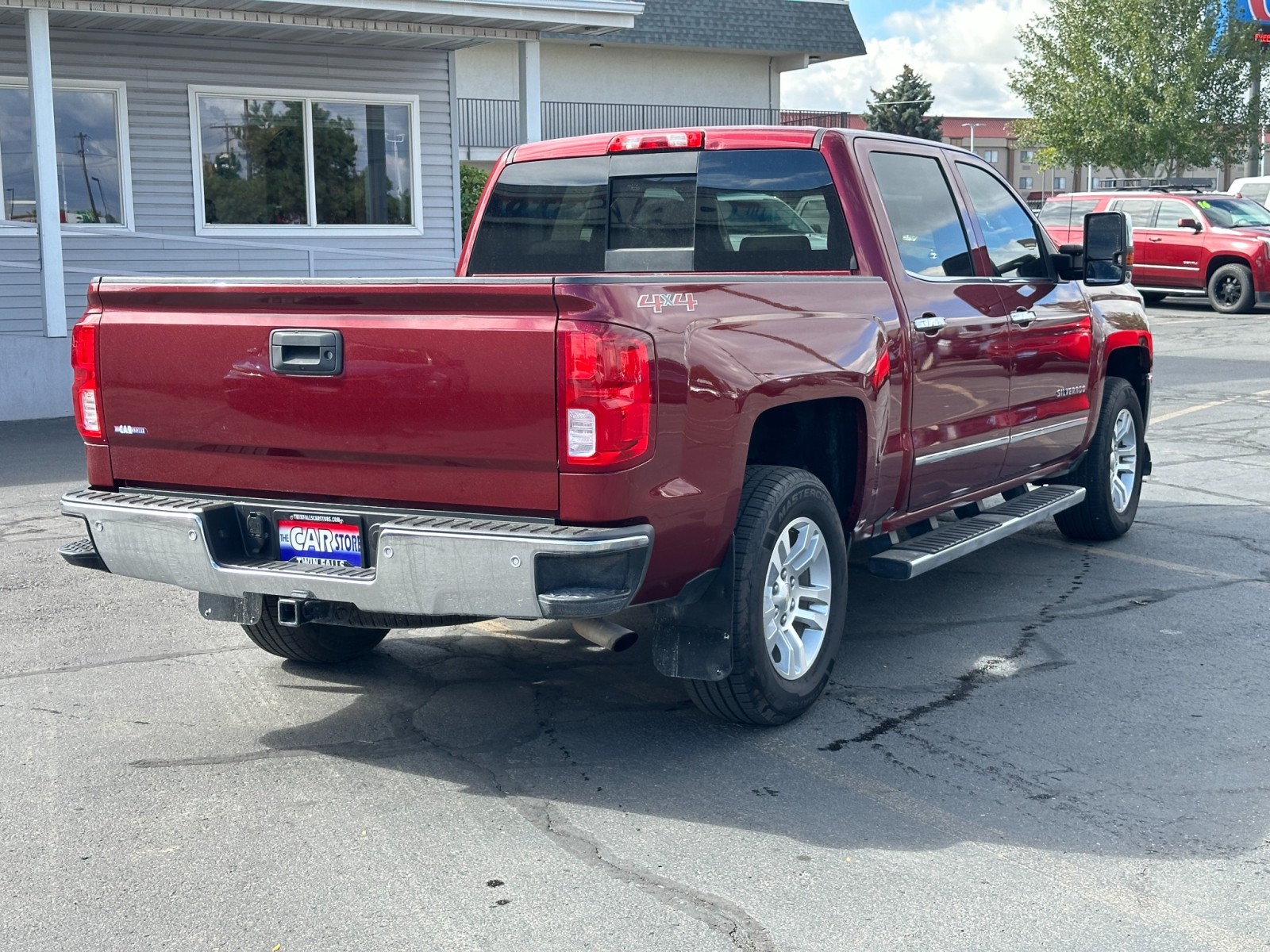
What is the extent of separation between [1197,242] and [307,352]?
68.4ft

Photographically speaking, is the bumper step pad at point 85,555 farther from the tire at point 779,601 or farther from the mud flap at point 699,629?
the tire at point 779,601

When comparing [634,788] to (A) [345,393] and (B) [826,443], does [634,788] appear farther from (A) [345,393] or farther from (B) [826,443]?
(B) [826,443]

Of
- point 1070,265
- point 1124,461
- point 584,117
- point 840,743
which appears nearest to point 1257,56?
point 584,117

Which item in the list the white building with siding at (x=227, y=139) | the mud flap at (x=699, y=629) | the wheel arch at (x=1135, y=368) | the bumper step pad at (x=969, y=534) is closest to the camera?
the mud flap at (x=699, y=629)

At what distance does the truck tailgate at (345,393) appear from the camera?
13.6 feet

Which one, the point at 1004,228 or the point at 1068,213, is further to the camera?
the point at 1068,213

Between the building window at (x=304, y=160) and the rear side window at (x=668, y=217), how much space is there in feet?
35.6

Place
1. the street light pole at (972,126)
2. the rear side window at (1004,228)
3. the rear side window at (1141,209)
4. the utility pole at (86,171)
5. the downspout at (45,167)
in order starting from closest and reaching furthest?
the rear side window at (1004,228), the downspout at (45,167), the utility pole at (86,171), the rear side window at (1141,209), the street light pole at (972,126)

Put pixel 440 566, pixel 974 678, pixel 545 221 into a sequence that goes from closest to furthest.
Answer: pixel 440 566, pixel 974 678, pixel 545 221

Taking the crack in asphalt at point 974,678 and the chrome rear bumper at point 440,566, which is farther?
the crack in asphalt at point 974,678

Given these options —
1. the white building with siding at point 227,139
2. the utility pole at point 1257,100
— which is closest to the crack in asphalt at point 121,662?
the white building with siding at point 227,139

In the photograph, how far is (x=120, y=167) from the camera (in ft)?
51.8

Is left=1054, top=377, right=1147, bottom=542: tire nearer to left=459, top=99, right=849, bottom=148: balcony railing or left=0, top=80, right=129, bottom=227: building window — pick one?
left=0, top=80, right=129, bottom=227: building window

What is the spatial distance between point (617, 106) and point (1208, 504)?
25.8 m
